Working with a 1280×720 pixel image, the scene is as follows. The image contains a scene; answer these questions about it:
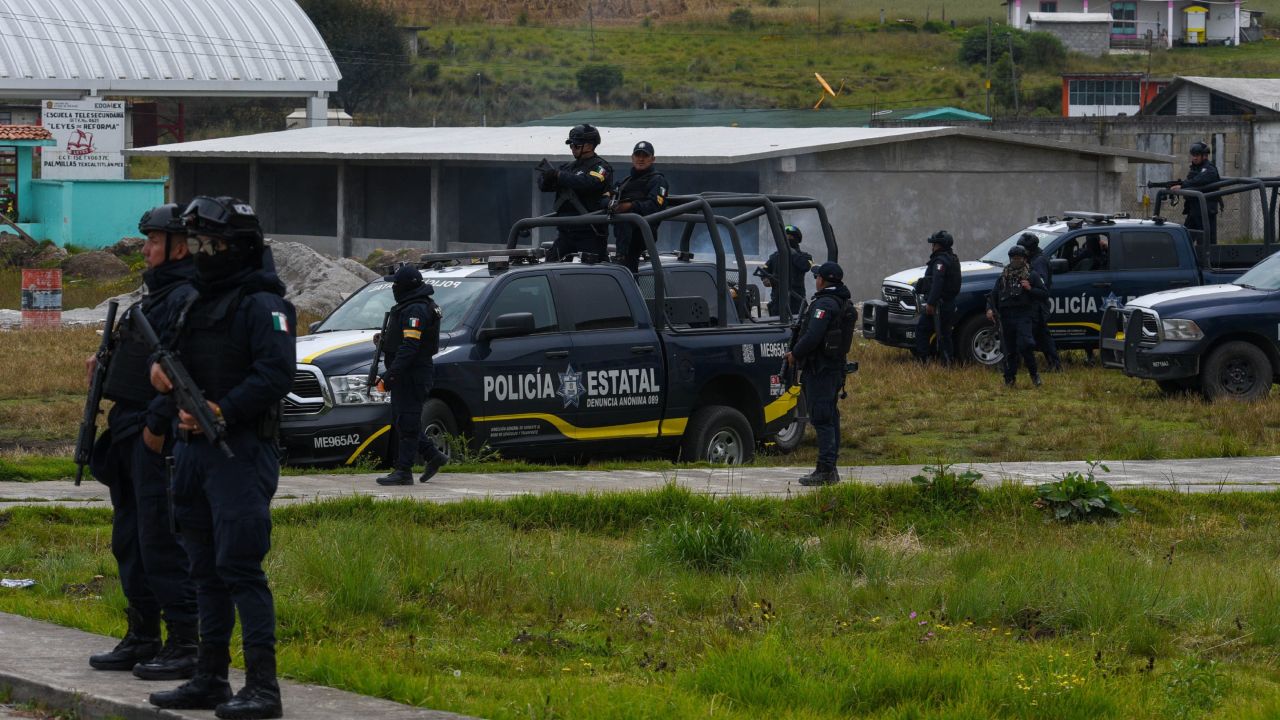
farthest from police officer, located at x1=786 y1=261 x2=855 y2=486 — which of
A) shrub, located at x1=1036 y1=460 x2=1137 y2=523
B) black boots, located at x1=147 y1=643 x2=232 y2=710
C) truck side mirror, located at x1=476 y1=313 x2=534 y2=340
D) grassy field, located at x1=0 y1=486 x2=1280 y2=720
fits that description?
black boots, located at x1=147 y1=643 x2=232 y2=710

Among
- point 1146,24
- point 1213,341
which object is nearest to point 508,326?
point 1213,341

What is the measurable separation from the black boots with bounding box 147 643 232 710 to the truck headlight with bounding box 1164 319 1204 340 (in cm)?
1430

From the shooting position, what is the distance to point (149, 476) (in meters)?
6.43

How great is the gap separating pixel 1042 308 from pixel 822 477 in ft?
29.1

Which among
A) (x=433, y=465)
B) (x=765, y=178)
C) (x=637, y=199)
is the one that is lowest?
(x=433, y=465)

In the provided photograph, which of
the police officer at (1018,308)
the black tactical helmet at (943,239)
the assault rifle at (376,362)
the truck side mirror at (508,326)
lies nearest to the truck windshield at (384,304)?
the truck side mirror at (508,326)

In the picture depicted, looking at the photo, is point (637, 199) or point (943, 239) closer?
point (637, 199)

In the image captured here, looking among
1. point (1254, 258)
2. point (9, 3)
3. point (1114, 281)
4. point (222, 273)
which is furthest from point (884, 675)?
point (9, 3)

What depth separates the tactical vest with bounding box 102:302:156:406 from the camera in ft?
21.2

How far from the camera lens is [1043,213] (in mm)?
31203

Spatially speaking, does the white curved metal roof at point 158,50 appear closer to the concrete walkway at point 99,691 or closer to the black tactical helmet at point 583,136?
the black tactical helmet at point 583,136

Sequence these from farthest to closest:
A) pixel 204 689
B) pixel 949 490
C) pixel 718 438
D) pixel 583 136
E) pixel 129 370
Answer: pixel 718 438 < pixel 583 136 < pixel 949 490 < pixel 129 370 < pixel 204 689

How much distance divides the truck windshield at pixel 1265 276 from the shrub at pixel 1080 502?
8653 mm

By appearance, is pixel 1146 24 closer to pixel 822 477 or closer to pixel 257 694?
pixel 822 477
